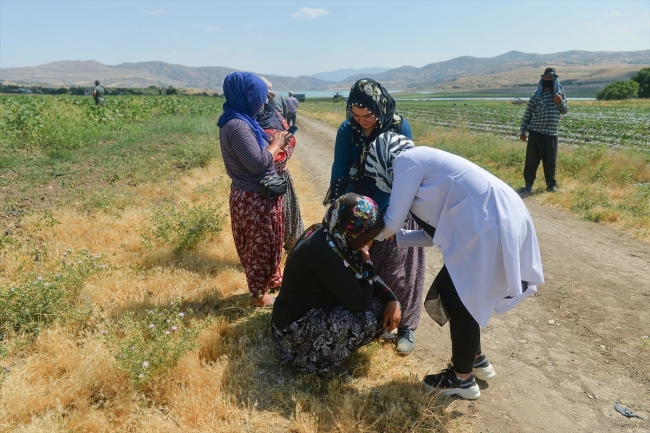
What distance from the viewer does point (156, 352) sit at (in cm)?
252

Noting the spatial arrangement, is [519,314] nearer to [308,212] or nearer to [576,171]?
[308,212]

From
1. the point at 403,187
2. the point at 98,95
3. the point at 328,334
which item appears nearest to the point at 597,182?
the point at 403,187

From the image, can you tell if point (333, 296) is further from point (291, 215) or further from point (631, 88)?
point (631, 88)

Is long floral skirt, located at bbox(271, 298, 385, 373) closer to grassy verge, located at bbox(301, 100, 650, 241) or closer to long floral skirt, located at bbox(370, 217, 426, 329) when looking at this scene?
long floral skirt, located at bbox(370, 217, 426, 329)

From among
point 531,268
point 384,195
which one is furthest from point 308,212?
point 531,268

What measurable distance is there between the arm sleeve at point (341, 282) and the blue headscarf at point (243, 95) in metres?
1.39

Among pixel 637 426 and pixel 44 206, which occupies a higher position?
pixel 44 206

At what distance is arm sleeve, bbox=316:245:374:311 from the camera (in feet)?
7.73

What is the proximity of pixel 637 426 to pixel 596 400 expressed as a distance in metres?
0.24

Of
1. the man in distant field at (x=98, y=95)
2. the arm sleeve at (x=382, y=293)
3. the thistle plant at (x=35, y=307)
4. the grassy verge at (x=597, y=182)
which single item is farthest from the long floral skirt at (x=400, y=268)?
the man in distant field at (x=98, y=95)

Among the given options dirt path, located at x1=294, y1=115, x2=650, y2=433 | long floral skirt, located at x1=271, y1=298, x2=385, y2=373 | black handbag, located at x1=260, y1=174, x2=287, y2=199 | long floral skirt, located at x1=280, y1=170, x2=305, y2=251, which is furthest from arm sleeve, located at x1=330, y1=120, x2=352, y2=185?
dirt path, located at x1=294, y1=115, x2=650, y2=433

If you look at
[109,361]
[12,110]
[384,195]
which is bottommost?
[109,361]

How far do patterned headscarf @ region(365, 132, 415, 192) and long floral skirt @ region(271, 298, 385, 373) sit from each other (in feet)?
2.63

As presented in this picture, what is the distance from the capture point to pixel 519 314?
367cm
